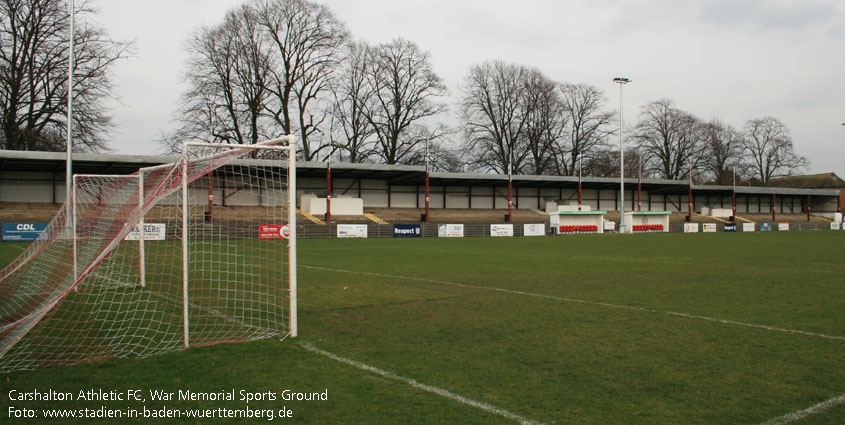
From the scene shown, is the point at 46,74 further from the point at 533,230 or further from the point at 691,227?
the point at 691,227

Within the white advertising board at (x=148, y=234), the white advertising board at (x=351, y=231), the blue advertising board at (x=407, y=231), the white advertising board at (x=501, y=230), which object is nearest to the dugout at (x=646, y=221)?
the white advertising board at (x=501, y=230)

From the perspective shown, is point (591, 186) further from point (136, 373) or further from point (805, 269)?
point (136, 373)

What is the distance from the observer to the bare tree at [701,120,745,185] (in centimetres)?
7106

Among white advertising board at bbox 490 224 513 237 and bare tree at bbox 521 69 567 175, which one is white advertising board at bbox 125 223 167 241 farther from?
bare tree at bbox 521 69 567 175

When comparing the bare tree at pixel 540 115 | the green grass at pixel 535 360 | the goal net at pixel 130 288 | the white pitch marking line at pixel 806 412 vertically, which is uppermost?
the bare tree at pixel 540 115

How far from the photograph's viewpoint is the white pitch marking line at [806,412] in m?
3.90

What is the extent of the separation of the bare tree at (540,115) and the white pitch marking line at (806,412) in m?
58.0

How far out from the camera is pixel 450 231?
128 ft

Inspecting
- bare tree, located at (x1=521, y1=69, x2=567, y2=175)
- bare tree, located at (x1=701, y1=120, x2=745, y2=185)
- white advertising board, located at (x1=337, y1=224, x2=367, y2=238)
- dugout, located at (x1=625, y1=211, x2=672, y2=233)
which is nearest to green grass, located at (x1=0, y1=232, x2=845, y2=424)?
white advertising board, located at (x1=337, y1=224, x2=367, y2=238)

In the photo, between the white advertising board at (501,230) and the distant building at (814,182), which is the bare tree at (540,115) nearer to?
the white advertising board at (501,230)

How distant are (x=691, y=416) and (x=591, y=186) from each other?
54.0m

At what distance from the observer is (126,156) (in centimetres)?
3406

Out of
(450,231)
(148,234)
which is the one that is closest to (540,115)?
(450,231)

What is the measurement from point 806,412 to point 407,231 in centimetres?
3409
